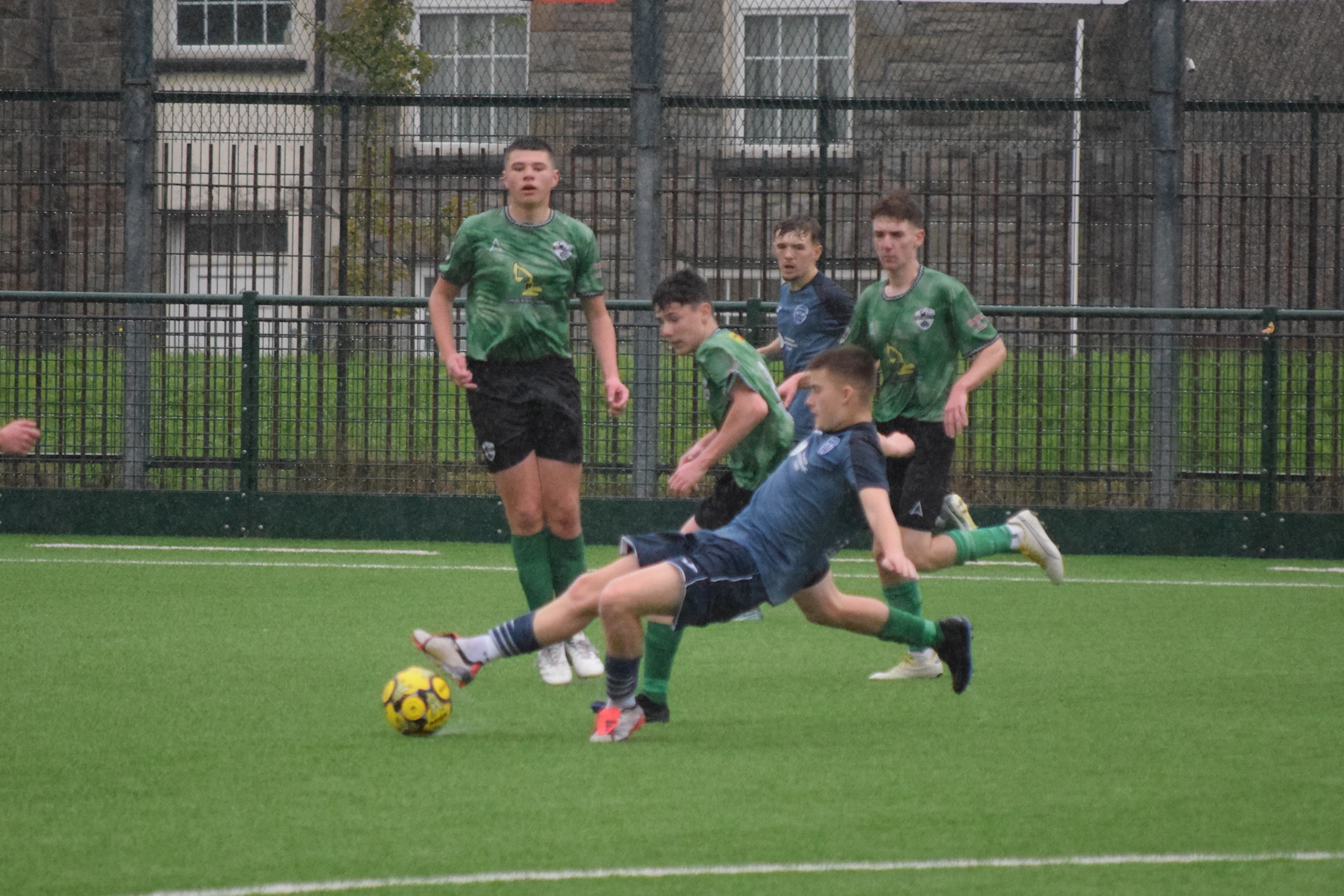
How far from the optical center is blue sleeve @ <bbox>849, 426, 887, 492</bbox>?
5379 millimetres

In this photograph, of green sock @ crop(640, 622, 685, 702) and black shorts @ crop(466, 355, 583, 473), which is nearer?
green sock @ crop(640, 622, 685, 702)

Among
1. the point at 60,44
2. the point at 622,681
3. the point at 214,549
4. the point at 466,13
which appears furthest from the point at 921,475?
the point at 60,44

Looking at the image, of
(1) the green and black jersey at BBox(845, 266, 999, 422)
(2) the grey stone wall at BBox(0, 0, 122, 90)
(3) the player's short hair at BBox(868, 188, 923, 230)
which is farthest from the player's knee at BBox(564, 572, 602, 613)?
(2) the grey stone wall at BBox(0, 0, 122, 90)

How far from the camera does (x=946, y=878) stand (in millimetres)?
3797

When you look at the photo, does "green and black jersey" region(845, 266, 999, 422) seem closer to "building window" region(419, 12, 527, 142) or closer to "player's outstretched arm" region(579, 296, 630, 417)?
"player's outstretched arm" region(579, 296, 630, 417)

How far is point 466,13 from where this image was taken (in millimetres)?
13820

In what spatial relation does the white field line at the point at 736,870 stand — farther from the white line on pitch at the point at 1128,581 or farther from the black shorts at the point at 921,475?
the white line on pitch at the point at 1128,581

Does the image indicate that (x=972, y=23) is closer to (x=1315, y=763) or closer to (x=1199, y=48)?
(x=1199, y=48)

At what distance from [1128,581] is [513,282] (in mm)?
4792

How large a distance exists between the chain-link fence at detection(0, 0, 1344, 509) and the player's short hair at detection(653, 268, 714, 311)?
509cm

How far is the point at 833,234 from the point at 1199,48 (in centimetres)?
484

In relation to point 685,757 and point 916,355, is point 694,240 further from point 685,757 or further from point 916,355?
point 685,757

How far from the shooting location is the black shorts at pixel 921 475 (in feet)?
23.0

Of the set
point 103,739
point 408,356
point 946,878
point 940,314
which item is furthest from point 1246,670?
point 408,356
